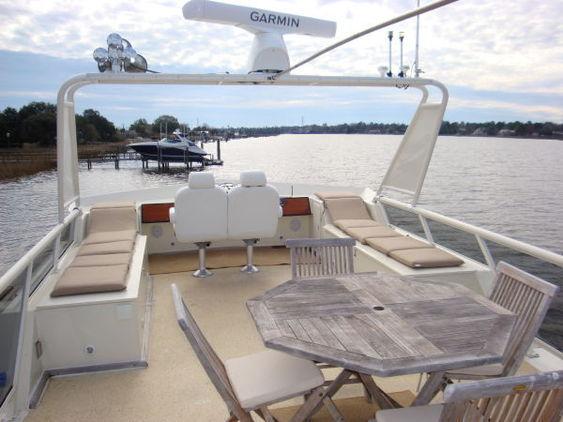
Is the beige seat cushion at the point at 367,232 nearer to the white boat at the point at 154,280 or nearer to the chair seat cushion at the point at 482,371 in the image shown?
the white boat at the point at 154,280

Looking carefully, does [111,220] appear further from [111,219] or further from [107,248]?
[107,248]

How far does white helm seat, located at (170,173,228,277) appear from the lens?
14.3 ft

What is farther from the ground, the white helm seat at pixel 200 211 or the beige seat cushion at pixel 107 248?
the white helm seat at pixel 200 211

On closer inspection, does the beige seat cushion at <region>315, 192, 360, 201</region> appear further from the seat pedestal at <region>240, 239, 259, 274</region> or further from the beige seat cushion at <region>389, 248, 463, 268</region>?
the beige seat cushion at <region>389, 248, 463, 268</region>

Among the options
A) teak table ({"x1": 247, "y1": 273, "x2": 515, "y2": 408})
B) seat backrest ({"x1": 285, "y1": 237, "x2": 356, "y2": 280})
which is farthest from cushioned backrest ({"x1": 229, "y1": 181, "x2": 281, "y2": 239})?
teak table ({"x1": 247, "y1": 273, "x2": 515, "y2": 408})

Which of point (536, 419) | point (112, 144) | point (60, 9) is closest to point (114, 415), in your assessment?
→ point (536, 419)

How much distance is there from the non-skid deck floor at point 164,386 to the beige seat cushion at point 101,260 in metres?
0.52

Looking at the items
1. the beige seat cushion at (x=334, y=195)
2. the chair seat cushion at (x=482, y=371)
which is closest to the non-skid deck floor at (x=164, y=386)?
the chair seat cushion at (x=482, y=371)

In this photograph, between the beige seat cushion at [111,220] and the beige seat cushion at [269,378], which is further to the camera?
the beige seat cushion at [111,220]

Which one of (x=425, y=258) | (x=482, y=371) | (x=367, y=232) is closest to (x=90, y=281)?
(x=482, y=371)

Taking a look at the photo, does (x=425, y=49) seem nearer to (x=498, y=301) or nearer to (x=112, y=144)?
(x=498, y=301)

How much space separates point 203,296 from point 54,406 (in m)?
1.73

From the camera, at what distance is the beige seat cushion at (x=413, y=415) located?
1652 millimetres

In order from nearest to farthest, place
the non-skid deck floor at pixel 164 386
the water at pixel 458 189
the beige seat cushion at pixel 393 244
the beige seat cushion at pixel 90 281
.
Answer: the non-skid deck floor at pixel 164 386, the beige seat cushion at pixel 90 281, the beige seat cushion at pixel 393 244, the water at pixel 458 189
